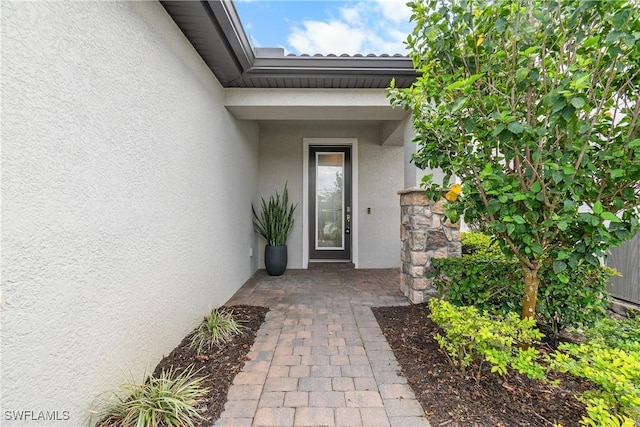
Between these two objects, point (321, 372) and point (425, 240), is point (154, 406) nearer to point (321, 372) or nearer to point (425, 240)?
point (321, 372)

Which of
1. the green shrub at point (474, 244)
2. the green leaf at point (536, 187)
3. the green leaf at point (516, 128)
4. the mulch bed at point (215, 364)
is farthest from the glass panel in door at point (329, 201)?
the green leaf at point (516, 128)

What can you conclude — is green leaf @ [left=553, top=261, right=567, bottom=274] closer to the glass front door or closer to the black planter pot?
the black planter pot

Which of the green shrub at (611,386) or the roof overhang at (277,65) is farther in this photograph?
the roof overhang at (277,65)

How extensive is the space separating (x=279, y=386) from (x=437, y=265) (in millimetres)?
1888

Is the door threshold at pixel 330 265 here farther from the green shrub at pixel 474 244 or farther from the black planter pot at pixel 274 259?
the green shrub at pixel 474 244

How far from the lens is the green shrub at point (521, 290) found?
7.14 feet

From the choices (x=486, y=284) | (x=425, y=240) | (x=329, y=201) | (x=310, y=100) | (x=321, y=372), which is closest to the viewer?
(x=321, y=372)

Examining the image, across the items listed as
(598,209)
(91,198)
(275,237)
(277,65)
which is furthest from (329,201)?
(91,198)

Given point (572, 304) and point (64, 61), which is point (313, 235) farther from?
point (64, 61)

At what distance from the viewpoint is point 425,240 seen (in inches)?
123

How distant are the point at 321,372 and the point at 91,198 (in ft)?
5.64

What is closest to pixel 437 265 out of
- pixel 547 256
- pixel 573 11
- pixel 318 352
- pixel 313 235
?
pixel 547 256

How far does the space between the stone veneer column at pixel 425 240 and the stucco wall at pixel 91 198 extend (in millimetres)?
2340

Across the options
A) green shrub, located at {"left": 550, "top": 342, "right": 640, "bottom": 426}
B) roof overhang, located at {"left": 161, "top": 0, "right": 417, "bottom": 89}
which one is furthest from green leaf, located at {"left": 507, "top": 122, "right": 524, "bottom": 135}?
roof overhang, located at {"left": 161, "top": 0, "right": 417, "bottom": 89}
